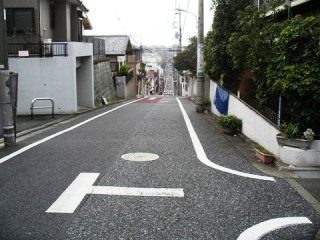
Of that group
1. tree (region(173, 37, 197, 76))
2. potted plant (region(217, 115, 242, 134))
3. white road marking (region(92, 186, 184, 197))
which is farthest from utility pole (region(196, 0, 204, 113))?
tree (region(173, 37, 197, 76))

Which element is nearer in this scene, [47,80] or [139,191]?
[139,191]

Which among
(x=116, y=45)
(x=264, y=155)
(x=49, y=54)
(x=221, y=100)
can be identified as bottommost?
(x=264, y=155)

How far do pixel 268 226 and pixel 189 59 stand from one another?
101ft

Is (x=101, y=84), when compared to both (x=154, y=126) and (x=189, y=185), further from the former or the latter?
(x=189, y=185)

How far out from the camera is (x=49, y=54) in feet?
56.9

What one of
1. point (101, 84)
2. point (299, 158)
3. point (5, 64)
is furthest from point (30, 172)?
point (101, 84)

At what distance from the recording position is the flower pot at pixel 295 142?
739 cm

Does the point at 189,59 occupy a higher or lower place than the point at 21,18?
lower

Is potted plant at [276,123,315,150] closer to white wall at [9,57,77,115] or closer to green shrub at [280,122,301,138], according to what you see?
green shrub at [280,122,301,138]

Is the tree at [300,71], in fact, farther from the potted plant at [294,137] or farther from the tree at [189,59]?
the tree at [189,59]

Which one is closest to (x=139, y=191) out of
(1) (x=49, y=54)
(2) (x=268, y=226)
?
(2) (x=268, y=226)

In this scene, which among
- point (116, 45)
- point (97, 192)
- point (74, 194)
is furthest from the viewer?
point (116, 45)

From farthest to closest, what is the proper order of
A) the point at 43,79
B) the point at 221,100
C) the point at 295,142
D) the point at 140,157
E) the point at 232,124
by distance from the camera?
the point at 43,79 < the point at 221,100 < the point at 232,124 < the point at 140,157 < the point at 295,142

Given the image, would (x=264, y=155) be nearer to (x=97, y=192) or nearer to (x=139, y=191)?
(x=139, y=191)
